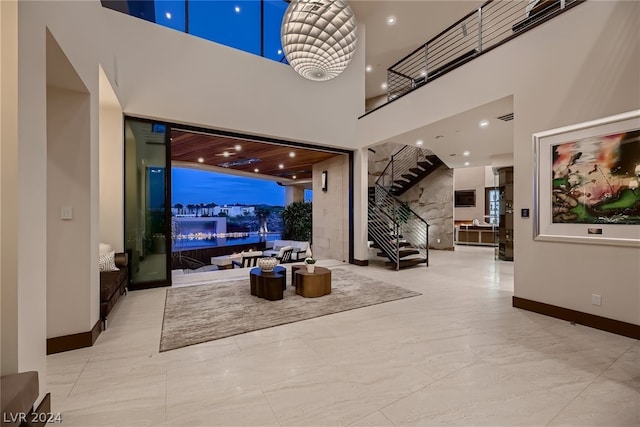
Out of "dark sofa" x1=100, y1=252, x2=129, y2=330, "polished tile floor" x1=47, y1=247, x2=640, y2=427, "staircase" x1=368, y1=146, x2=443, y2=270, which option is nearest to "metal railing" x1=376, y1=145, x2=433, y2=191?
"staircase" x1=368, y1=146, x2=443, y2=270

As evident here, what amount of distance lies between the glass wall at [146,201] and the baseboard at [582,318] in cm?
563

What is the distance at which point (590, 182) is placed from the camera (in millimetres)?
3189

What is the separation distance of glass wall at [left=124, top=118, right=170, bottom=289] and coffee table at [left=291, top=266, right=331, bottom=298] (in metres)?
2.48

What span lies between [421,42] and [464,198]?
6588mm

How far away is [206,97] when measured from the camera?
→ 5.18m

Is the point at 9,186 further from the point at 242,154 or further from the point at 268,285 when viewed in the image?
the point at 242,154

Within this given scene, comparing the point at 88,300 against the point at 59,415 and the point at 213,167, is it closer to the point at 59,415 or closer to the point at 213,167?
the point at 59,415

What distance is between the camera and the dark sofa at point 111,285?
3146mm

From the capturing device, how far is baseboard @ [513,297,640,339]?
288 cm

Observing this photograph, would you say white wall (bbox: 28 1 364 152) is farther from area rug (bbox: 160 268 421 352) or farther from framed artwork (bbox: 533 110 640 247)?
framed artwork (bbox: 533 110 640 247)

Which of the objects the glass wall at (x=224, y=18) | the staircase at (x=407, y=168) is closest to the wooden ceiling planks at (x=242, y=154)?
the glass wall at (x=224, y=18)

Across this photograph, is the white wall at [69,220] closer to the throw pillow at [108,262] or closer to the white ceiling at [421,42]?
the throw pillow at [108,262]

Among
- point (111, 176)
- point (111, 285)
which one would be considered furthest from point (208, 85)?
point (111, 285)

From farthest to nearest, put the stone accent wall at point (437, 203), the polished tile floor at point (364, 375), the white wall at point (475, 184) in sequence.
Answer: the white wall at point (475, 184) < the stone accent wall at point (437, 203) < the polished tile floor at point (364, 375)
